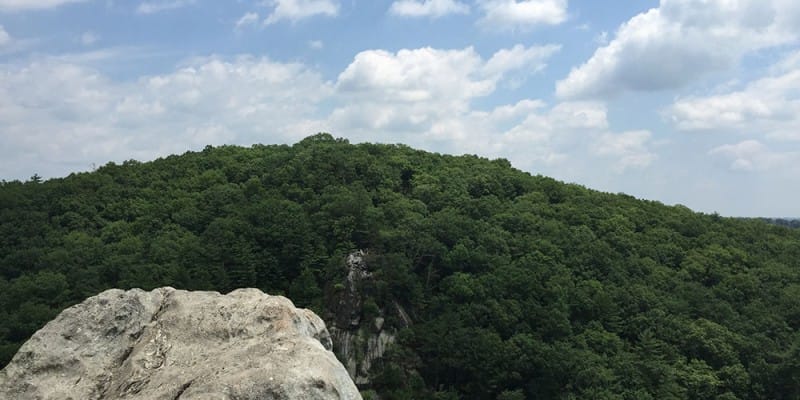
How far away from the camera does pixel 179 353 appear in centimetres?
1180

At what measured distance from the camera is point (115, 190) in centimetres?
8100

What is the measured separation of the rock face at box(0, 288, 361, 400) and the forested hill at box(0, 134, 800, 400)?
133ft

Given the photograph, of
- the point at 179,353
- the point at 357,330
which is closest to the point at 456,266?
the point at 357,330

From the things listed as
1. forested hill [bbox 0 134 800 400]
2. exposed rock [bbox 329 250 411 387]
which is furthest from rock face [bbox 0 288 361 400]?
exposed rock [bbox 329 250 411 387]

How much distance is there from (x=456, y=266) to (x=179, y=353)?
56810mm

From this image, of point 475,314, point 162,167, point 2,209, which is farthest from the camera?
point 162,167

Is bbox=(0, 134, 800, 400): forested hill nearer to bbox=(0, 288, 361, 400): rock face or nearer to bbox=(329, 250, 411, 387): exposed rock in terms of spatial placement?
bbox=(329, 250, 411, 387): exposed rock

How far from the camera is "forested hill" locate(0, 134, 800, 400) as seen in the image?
54219 mm

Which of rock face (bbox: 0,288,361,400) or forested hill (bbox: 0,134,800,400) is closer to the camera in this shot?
rock face (bbox: 0,288,361,400)

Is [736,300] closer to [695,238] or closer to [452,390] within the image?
A: [695,238]

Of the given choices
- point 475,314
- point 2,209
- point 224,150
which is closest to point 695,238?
point 475,314

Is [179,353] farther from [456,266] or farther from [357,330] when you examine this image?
[456,266]

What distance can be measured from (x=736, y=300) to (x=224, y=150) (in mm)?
77306

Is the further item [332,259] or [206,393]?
[332,259]
